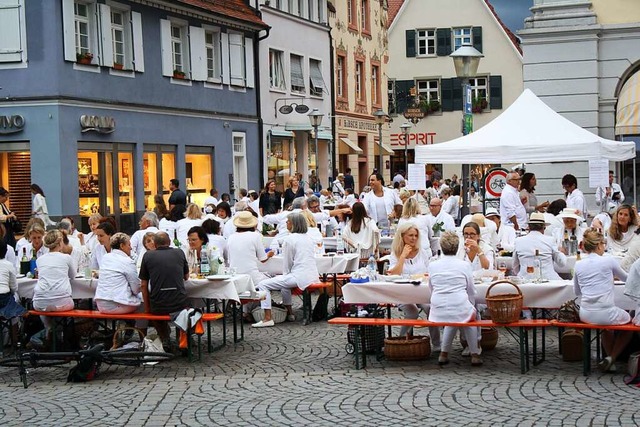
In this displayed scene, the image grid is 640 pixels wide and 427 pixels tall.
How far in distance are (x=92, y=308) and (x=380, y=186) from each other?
7.36 metres

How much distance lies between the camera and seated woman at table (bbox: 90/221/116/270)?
46.4 ft

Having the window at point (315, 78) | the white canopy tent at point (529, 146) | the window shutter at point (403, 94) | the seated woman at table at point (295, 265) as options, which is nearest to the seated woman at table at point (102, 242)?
the seated woman at table at point (295, 265)

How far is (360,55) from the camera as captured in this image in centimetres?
4853

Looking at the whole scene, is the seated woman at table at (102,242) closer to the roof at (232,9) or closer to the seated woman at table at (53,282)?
the seated woman at table at (53,282)

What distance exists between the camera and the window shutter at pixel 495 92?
2352 inches

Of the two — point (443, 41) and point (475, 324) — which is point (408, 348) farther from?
point (443, 41)

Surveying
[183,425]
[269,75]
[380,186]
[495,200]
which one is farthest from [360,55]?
[183,425]

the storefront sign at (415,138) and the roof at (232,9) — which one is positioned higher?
the roof at (232,9)

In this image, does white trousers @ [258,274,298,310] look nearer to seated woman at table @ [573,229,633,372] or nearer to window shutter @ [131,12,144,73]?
seated woman at table @ [573,229,633,372]

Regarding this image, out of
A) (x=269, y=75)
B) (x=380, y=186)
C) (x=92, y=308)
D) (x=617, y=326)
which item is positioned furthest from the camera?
(x=269, y=75)

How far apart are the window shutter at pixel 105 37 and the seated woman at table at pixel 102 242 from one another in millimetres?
14203

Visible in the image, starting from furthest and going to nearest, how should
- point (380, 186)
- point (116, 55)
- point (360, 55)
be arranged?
point (360, 55), point (116, 55), point (380, 186)

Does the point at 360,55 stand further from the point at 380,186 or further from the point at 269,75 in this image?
the point at 380,186

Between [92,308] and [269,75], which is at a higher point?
[269,75]
